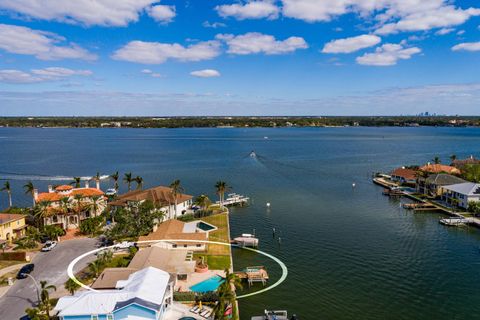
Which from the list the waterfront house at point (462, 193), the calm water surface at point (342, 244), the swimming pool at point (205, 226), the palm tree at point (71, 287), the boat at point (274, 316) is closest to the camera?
the boat at point (274, 316)

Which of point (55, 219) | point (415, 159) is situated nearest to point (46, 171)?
point (55, 219)

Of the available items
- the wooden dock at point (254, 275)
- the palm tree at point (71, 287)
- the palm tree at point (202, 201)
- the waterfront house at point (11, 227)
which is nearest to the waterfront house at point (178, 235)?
the palm tree at point (202, 201)

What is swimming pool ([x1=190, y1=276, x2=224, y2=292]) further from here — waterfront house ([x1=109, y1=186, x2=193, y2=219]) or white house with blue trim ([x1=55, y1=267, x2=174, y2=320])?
waterfront house ([x1=109, y1=186, x2=193, y2=219])

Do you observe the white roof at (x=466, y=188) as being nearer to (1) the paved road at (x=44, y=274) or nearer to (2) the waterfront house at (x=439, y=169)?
(2) the waterfront house at (x=439, y=169)

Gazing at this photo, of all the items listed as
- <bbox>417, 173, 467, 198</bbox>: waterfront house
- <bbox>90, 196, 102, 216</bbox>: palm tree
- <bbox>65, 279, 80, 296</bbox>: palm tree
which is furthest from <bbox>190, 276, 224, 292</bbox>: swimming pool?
<bbox>417, 173, 467, 198</bbox>: waterfront house

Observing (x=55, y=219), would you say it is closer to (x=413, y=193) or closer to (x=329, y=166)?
(x=413, y=193)
